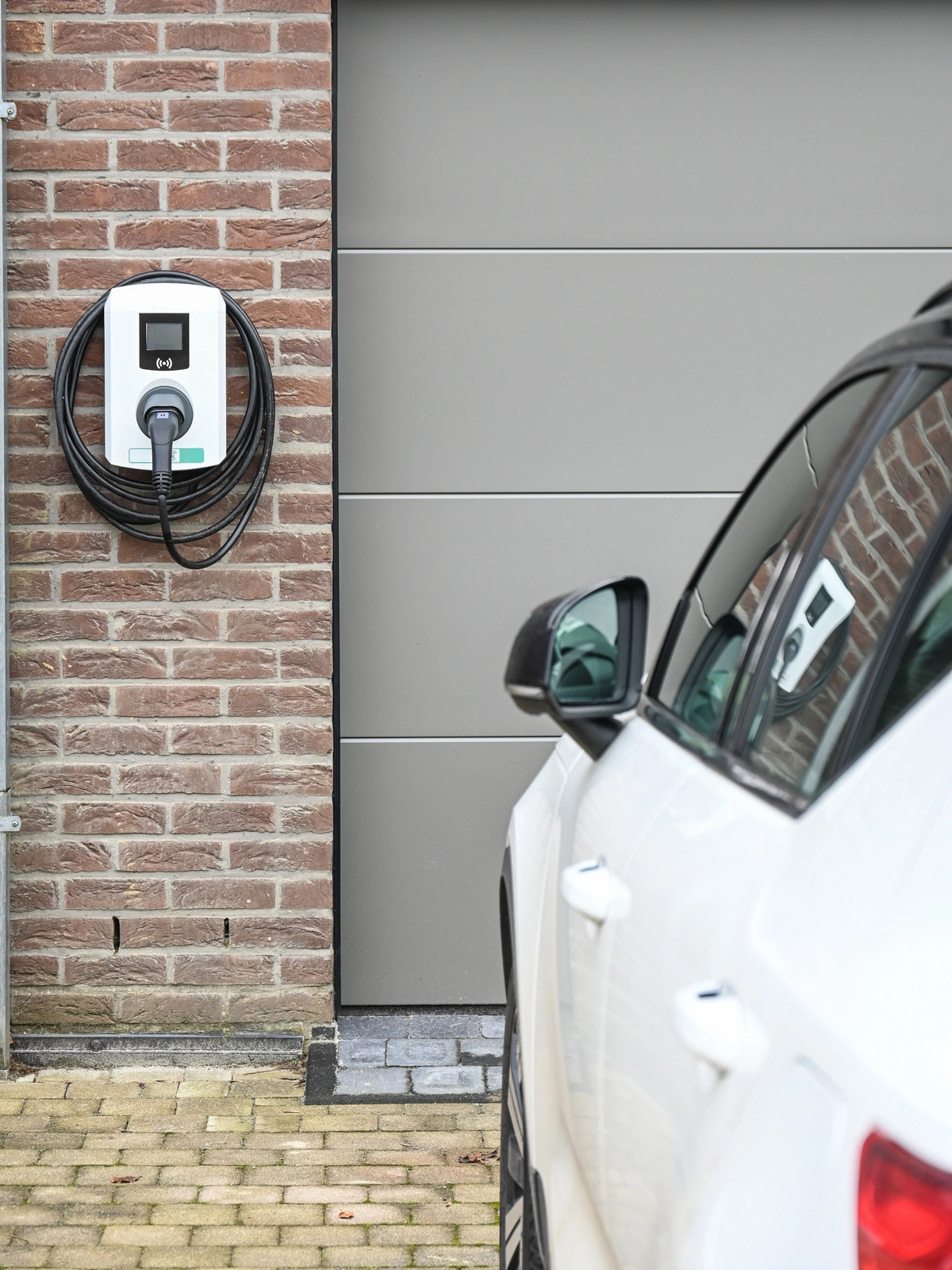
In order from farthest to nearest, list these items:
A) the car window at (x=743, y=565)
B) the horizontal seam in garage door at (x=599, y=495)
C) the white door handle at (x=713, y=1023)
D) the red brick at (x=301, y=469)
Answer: the horizontal seam in garage door at (x=599, y=495) < the red brick at (x=301, y=469) < the car window at (x=743, y=565) < the white door handle at (x=713, y=1023)

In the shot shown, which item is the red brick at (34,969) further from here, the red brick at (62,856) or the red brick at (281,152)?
the red brick at (281,152)

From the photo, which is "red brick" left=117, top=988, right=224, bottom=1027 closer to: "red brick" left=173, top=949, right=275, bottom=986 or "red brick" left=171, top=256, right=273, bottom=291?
"red brick" left=173, top=949, right=275, bottom=986

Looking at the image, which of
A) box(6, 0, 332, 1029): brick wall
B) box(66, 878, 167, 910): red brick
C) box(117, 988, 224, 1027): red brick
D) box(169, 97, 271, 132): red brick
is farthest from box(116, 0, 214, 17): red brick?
box(117, 988, 224, 1027): red brick

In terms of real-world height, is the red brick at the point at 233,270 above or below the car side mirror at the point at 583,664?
above

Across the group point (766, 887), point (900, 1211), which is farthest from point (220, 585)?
point (900, 1211)

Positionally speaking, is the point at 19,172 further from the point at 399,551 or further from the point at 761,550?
the point at 761,550

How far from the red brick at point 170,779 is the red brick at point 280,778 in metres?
0.06

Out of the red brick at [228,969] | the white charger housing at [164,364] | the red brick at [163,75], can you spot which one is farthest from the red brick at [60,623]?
the red brick at [163,75]

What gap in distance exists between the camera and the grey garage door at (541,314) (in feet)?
13.0

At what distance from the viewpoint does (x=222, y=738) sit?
3.84 metres

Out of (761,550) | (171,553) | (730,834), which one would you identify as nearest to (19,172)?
(171,553)

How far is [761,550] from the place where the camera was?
181 cm

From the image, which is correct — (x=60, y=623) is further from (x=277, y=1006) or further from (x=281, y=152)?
(x=281, y=152)

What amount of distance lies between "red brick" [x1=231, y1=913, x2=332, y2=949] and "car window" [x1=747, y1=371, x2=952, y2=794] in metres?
Result: 2.60
